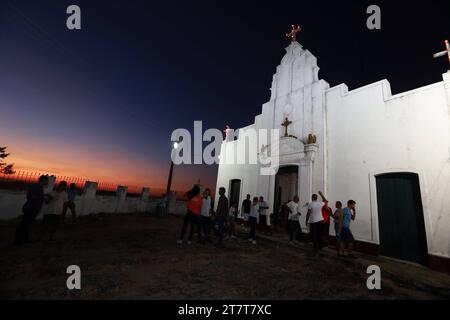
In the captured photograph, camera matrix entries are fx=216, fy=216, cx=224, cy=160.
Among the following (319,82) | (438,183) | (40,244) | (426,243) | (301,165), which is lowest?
(40,244)

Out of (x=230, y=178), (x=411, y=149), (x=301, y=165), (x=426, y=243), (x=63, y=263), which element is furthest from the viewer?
(x=230, y=178)

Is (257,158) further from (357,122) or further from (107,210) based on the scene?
(107,210)

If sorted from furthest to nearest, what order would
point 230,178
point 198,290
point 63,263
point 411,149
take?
1. point 230,178
2. point 411,149
3. point 63,263
4. point 198,290

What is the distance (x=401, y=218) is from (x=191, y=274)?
6912 mm

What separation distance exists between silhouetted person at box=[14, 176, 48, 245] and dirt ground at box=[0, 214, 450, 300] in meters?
0.28

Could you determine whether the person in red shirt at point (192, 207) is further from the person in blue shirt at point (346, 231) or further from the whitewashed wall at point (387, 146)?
the whitewashed wall at point (387, 146)

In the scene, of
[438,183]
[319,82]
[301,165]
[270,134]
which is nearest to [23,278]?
[301,165]

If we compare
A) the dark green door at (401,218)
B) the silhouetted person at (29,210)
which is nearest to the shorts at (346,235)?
the dark green door at (401,218)

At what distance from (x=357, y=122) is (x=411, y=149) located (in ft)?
6.79

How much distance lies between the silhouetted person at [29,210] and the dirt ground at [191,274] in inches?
11.1

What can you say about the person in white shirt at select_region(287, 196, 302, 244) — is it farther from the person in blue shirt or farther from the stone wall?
the stone wall

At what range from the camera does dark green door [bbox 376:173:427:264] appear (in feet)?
21.4

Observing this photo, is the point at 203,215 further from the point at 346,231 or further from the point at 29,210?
the point at 29,210

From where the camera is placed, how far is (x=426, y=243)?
247 inches
